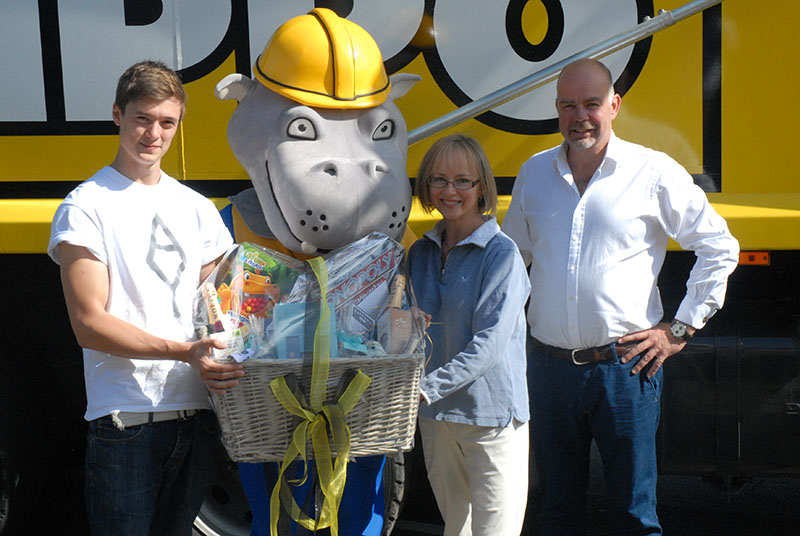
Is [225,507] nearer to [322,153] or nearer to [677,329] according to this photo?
[322,153]

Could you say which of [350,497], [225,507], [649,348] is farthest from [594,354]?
[225,507]

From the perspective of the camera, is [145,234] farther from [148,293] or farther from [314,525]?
[314,525]

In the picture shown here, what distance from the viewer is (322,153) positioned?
2.40 meters

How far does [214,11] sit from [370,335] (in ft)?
4.82

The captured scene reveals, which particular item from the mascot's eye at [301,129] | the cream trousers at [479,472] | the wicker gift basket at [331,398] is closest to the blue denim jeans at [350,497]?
the cream trousers at [479,472]

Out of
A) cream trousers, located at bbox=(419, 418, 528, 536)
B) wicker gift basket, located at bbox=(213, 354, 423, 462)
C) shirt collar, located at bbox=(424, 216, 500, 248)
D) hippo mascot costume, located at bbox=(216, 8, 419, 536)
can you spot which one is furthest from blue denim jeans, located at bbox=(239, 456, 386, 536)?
shirt collar, located at bbox=(424, 216, 500, 248)

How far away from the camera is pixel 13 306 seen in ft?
10.1

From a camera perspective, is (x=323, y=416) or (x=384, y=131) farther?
(x=384, y=131)

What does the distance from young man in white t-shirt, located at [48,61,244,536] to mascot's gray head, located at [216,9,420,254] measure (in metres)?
0.39

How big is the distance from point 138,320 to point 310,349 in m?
0.41

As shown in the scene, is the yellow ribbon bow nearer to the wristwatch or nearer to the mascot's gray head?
the mascot's gray head

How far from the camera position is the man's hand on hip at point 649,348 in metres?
2.51

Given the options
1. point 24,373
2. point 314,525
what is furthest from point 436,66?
point 24,373

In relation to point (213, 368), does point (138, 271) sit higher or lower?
higher
